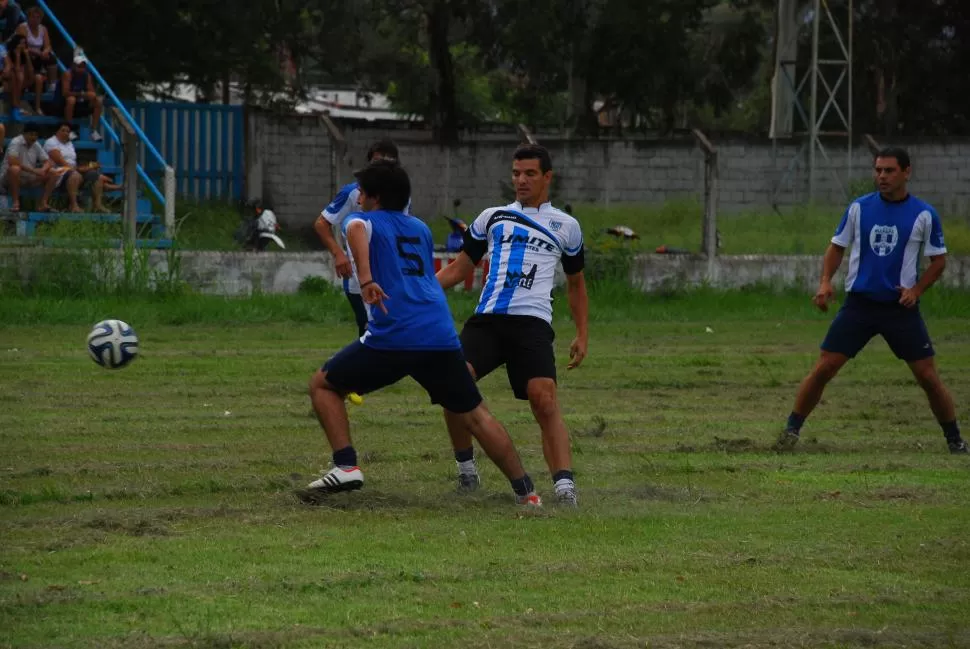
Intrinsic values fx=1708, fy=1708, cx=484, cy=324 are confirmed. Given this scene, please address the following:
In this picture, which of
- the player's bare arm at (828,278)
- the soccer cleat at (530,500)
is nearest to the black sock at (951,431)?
the player's bare arm at (828,278)

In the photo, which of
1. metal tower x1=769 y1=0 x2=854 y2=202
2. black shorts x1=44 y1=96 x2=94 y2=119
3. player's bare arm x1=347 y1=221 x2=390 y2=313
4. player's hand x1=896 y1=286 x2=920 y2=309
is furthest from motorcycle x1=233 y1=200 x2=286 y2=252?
player's bare arm x1=347 y1=221 x2=390 y2=313

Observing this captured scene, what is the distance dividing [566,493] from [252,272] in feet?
42.6

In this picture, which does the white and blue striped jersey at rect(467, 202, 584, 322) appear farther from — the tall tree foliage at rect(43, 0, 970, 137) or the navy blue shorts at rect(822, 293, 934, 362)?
the tall tree foliage at rect(43, 0, 970, 137)

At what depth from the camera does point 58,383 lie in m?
14.5

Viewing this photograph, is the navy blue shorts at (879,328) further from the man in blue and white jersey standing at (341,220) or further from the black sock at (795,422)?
the man in blue and white jersey standing at (341,220)

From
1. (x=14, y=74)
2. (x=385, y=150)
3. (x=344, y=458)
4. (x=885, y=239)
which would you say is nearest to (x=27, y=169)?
Answer: (x=14, y=74)

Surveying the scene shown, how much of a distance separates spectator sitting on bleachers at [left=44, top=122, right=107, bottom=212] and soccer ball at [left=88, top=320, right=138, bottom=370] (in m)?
10.1

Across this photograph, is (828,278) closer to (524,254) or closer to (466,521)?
(524,254)

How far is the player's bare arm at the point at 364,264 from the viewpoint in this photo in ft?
28.3

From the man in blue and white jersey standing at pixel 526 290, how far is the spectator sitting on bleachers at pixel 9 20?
1752 cm

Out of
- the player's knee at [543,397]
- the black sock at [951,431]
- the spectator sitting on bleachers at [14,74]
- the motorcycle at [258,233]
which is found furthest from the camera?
the motorcycle at [258,233]

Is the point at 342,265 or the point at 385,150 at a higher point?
the point at 385,150

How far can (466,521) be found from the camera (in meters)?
8.59

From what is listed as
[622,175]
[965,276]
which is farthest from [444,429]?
[622,175]
